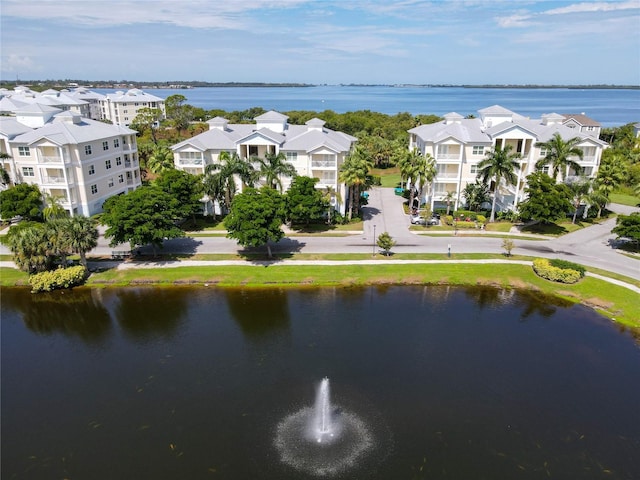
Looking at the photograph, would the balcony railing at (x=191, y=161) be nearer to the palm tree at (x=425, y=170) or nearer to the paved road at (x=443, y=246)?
the paved road at (x=443, y=246)

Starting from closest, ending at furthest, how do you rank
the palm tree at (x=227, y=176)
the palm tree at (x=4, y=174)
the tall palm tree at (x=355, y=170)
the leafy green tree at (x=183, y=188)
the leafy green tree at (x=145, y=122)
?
the leafy green tree at (x=183, y=188) < the tall palm tree at (x=355, y=170) < the palm tree at (x=227, y=176) < the palm tree at (x=4, y=174) < the leafy green tree at (x=145, y=122)

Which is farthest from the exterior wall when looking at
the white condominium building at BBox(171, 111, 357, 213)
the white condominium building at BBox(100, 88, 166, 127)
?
the white condominium building at BBox(100, 88, 166, 127)

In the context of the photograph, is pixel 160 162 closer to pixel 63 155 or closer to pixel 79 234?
pixel 63 155

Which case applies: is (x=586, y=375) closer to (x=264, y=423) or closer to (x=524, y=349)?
(x=524, y=349)

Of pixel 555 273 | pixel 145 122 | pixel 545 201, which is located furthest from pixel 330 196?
pixel 145 122

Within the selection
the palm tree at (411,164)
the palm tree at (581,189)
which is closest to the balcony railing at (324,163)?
the palm tree at (411,164)

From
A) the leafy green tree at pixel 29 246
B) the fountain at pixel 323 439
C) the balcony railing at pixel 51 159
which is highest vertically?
the balcony railing at pixel 51 159

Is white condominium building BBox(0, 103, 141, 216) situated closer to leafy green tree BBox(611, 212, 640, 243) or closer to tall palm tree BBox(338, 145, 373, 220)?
tall palm tree BBox(338, 145, 373, 220)
